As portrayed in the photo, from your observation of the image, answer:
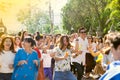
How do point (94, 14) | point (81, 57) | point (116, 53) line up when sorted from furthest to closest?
point (94, 14)
point (81, 57)
point (116, 53)

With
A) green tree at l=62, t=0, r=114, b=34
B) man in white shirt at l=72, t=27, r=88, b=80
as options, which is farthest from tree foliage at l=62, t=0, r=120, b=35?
man in white shirt at l=72, t=27, r=88, b=80

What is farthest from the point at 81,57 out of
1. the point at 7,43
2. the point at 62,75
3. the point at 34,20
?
the point at 34,20

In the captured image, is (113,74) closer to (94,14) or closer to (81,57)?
(81,57)

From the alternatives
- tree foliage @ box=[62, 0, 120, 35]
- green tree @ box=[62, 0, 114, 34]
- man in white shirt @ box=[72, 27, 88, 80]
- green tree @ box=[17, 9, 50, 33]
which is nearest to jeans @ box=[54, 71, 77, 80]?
man in white shirt @ box=[72, 27, 88, 80]

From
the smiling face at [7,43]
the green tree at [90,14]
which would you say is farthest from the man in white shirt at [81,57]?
the green tree at [90,14]

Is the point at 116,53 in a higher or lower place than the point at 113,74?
higher

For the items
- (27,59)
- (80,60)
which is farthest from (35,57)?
(80,60)

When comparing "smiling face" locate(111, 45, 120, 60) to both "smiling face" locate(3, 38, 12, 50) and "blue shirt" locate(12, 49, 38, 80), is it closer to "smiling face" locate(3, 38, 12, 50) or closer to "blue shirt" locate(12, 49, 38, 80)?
"blue shirt" locate(12, 49, 38, 80)

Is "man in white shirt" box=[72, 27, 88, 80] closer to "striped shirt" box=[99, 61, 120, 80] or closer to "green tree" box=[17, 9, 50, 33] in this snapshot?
"striped shirt" box=[99, 61, 120, 80]

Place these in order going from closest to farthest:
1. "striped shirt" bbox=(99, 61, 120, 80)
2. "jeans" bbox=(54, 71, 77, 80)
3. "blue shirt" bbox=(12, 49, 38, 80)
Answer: "striped shirt" bbox=(99, 61, 120, 80)
"blue shirt" bbox=(12, 49, 38, 80)
"jeans" bbox=(54, 71, 77, 80)

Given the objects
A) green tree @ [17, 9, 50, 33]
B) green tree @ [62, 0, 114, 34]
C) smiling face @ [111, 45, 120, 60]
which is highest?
smiling face @ [111, 45, 120, 60]

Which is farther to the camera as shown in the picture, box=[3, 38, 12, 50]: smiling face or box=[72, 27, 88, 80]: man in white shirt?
box=[72, 27, 88, 80]: man in white shirt

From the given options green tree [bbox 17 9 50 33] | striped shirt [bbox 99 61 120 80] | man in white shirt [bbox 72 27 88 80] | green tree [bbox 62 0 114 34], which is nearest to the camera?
striped shirt [bbox 99 61 120 80]

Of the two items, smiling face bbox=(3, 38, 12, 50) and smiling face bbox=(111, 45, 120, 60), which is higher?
smiling face bbox=(111, 45, 120, 60)
